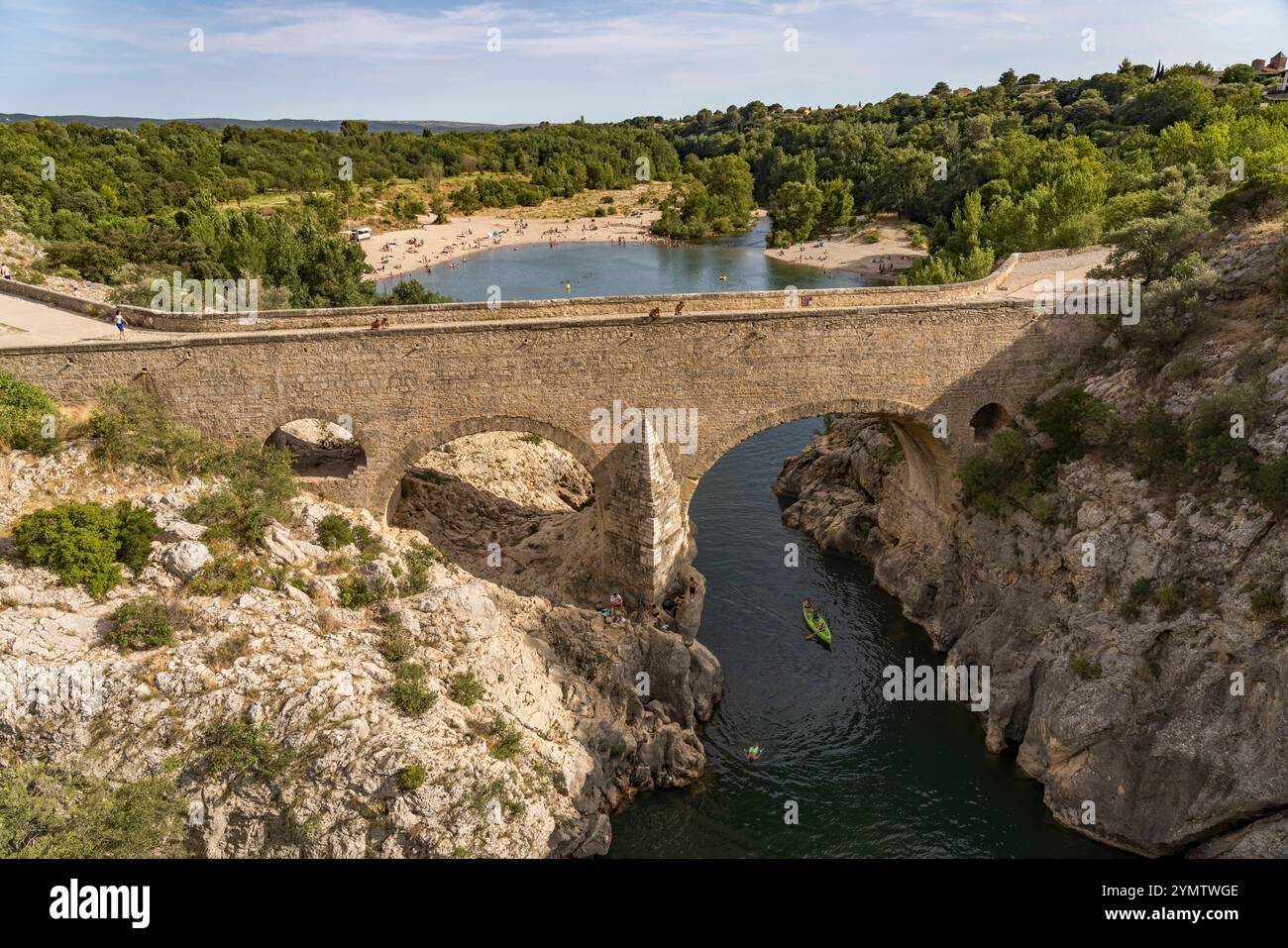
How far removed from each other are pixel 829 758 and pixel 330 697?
44.3ft

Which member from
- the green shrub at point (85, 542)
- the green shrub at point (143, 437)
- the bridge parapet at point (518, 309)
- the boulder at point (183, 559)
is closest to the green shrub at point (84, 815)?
the green shrub at point (85, 542)

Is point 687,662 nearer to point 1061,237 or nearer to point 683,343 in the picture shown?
point 683,343

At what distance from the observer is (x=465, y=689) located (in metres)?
20.1

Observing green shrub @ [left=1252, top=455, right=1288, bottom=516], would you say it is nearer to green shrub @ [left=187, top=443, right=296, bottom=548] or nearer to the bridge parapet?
the bridge parapet

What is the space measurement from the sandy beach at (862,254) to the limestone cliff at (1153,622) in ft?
164

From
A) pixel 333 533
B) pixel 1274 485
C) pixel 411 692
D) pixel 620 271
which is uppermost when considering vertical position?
pixel 620 271

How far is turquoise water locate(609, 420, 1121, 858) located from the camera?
20.5 m

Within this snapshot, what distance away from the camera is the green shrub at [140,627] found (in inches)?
716

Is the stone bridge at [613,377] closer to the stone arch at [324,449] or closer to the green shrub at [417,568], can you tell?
the stone arch at [324,449]

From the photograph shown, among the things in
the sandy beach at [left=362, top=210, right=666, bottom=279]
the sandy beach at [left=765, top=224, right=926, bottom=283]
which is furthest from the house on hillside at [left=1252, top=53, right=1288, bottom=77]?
the sandy beach at [left=362, top=210, right=666, bottom=279]

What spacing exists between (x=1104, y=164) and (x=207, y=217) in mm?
60477

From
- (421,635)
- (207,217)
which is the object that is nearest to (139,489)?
(421,635)

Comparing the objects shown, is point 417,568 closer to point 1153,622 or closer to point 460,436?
point 460,436

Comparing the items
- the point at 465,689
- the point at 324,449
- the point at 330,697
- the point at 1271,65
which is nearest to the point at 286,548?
the point at 330,697
